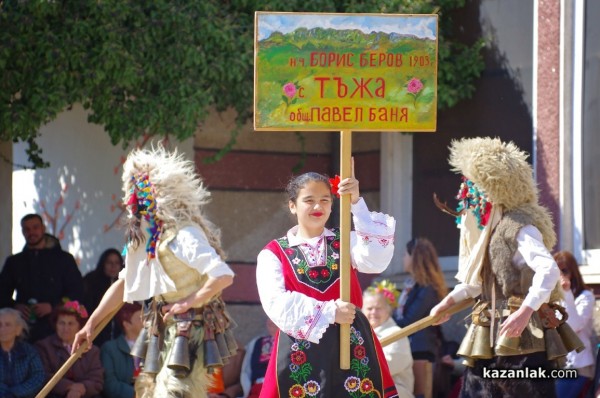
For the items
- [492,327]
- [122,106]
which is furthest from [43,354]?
[492,327]

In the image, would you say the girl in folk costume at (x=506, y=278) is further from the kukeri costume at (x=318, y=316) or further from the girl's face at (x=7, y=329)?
the girl's face at (x=7, y=329)

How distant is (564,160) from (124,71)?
353cm

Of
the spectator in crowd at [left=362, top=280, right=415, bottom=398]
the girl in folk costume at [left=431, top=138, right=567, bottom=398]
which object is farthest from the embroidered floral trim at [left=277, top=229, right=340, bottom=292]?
the spectator in crowd at [left=362, top=280, right=415, bottom=398]

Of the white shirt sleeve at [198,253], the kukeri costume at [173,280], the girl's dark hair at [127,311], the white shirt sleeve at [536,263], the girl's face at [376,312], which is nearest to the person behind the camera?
the white shirt sleeve at [536,263]

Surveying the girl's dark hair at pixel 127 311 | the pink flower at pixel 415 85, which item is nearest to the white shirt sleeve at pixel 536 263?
the pink flower at pixel 415 85

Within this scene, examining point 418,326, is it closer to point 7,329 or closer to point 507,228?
point 507,228

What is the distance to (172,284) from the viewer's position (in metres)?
7.92

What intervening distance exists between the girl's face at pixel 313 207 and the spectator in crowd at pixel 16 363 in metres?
3.68

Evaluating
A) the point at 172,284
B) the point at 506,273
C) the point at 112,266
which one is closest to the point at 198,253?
the point at 172,284

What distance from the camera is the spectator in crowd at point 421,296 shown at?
410 inches

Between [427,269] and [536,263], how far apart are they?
314 cm

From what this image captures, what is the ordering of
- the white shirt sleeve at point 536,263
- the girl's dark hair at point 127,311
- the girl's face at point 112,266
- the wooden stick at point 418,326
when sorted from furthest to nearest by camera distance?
the girl's face at point 112,266, the girl's dark hair at point 127,311, the wooden stick at point 418,326, the white shirt sleeve at point 536,263

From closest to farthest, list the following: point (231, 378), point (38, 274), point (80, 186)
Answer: point (231, 378) → point (38, 274) → point (80, 186)

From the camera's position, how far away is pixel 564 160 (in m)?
10.7
